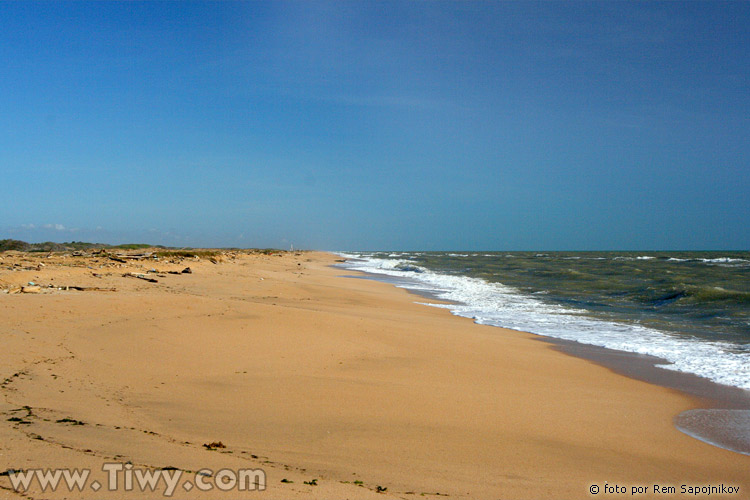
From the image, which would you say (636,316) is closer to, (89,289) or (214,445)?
(214,445)

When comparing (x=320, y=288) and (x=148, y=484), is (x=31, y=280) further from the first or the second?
(x=148, y=484)

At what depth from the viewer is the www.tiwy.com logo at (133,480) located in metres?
2.53

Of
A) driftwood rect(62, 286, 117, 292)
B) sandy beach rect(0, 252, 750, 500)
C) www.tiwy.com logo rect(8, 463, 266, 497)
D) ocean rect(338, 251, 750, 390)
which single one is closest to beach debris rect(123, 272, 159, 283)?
driftwood rect(62, 286, 117, 292)

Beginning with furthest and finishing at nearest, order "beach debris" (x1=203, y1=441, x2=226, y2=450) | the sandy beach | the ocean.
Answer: the ocean, "beach debris" (x1=203, y1=441, x2=226, y2=450), the sandy beach

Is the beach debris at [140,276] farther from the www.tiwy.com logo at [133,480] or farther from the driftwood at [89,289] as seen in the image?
the www.tiwy.com logo at [133,480]

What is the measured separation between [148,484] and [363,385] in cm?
335

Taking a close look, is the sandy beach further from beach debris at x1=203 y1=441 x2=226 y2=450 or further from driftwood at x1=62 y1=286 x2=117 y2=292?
driftwood at x1=62 y1=286 x2=117 y2=292

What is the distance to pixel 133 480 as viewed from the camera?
2.66m

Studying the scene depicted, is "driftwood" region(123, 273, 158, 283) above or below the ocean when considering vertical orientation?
above

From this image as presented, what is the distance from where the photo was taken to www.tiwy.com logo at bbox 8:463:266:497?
2.53 metres

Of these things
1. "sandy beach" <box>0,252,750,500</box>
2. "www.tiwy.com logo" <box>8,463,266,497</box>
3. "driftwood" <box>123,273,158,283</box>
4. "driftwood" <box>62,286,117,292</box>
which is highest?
"driftwood" <box>123,273,158,283</box>

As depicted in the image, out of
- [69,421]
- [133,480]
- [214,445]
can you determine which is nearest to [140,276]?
[69,421]

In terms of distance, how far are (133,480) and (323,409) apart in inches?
92.0

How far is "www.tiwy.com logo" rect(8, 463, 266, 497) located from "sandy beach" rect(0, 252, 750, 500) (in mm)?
60
